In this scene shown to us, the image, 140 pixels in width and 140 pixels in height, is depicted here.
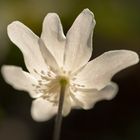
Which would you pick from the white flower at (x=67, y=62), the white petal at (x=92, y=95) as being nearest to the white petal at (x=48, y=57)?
the white flower at (x=67, y=62)

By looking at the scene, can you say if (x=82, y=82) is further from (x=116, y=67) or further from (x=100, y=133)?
(x=100, y=133)

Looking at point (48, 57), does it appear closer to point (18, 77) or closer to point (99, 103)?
point (18, 77)

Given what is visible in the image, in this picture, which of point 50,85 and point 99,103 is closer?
Answer: point 50,85

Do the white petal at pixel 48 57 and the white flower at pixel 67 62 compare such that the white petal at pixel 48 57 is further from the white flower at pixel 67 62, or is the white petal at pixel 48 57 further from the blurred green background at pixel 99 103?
the blurred green background at pixel 99 103

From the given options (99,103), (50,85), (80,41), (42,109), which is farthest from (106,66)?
(99,103)

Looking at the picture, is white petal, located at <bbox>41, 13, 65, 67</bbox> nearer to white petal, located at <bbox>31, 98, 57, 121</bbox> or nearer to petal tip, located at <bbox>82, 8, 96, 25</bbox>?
petal tip, located at <bbox>82, 8, 96, 25</bbox>

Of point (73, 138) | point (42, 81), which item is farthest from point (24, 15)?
point (42, 81)

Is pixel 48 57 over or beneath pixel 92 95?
over
